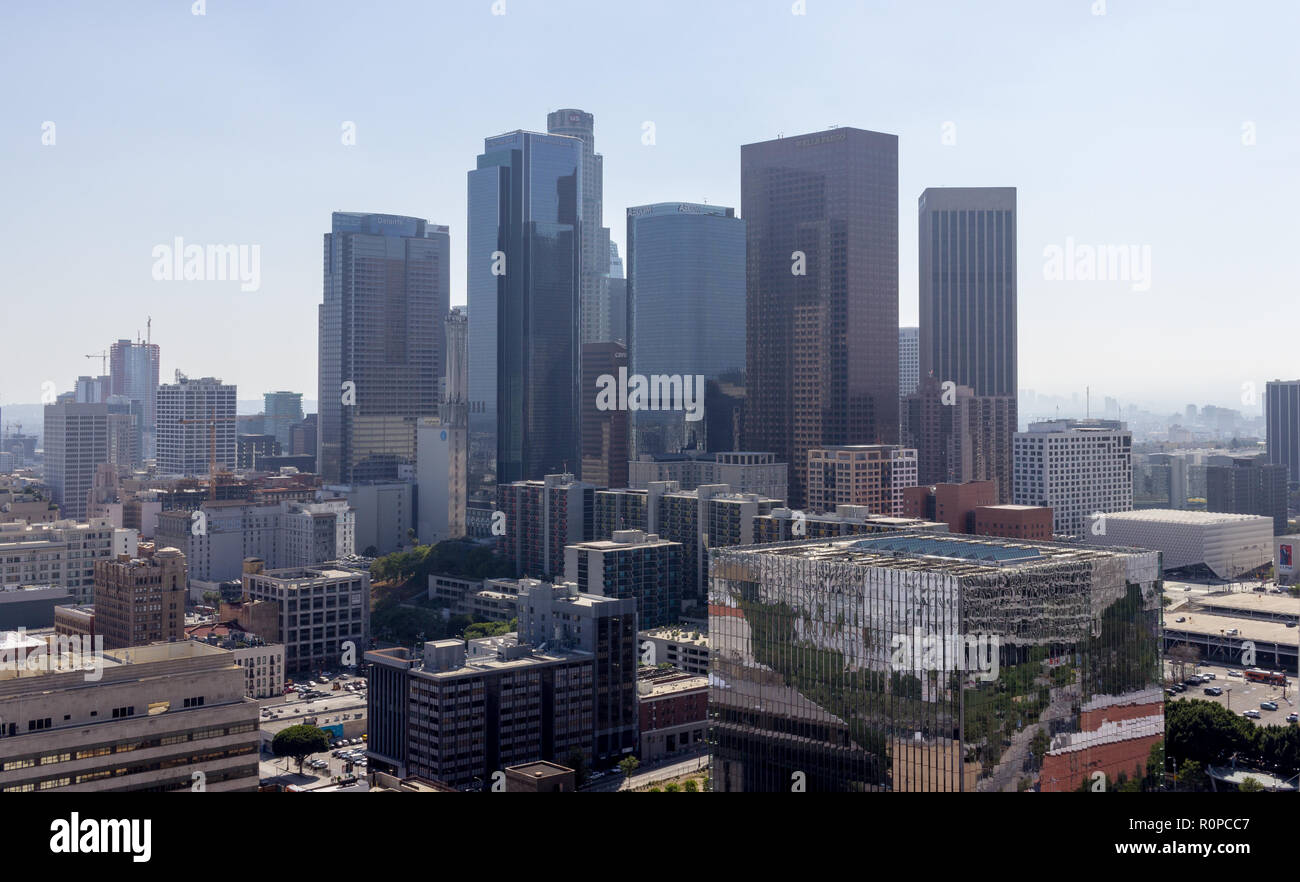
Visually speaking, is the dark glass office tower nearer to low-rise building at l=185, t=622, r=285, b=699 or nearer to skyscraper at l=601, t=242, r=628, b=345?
skyscraper at l=601, t=242, r=628, b=345

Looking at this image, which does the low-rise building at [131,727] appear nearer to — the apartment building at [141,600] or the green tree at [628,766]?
the green tree at [628,766]

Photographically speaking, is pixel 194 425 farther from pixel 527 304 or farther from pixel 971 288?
pixel 971 288

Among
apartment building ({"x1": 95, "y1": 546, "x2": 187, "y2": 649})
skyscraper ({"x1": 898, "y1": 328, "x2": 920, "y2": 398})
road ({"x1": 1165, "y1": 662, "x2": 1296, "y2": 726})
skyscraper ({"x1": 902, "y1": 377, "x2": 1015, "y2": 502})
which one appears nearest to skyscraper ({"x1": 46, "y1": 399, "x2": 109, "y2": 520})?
apartment building ({"x1": 95, "y1": 546, "x2": 187, "y2": 649})

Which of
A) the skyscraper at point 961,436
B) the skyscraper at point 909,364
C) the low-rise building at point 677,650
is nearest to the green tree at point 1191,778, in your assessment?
the low-rise building at point 677,650

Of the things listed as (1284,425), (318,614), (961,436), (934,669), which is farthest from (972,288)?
(934,669)

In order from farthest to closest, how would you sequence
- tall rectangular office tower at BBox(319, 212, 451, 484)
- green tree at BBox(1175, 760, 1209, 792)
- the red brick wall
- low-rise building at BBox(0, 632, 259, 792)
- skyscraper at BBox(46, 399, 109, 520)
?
tall rectangular office tower at BBox(319, 212, 451, 484) < skyscraper at BBox(46, 399, 109, 520) < green tree at BBox(1175, 760, 1209, 792) < the red brick wall < low-rise building at BBox(0, 632, 259, 792)

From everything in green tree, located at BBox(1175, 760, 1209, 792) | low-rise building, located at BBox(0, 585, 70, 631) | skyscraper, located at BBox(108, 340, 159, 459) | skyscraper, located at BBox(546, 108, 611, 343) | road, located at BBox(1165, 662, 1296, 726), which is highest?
skyscraper, located at BBox(546, 108, 611, 343)

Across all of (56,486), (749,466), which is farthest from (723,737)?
(56,486)
